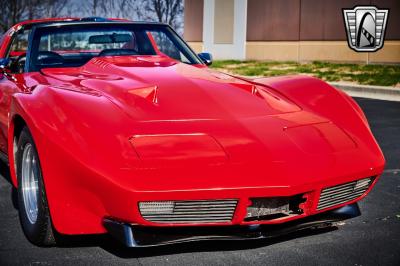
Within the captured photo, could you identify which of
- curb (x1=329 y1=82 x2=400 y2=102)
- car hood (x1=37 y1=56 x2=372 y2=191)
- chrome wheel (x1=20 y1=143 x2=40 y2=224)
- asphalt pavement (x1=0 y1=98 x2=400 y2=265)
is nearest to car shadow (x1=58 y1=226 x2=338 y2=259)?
asphalt pavement (x1=0 y1=98 x2=400 y2=265)

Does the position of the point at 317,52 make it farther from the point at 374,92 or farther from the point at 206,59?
the point at 206,59

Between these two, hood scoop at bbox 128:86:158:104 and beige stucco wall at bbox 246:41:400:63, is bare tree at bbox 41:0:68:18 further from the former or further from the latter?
hood scoop at bbox 128:86:158:104

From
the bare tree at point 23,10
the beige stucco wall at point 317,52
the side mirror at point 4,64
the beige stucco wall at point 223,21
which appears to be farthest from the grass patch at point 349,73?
the bare tree at point 23,10

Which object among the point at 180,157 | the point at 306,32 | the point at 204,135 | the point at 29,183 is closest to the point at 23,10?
the point at 306,32

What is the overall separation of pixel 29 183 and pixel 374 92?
1098 centimetres

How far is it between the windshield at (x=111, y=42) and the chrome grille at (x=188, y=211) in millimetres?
1939

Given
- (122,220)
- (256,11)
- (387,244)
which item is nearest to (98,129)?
(122,220)

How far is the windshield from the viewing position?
4.69m

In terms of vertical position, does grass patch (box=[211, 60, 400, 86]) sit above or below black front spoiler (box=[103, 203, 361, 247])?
below

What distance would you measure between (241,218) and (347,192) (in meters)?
0.71

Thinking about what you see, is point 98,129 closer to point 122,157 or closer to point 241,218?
point 122,157

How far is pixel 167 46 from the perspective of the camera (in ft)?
17.3

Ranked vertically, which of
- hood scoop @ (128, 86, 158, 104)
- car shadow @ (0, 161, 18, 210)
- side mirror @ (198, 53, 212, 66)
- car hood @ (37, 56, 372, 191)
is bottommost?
car shadow @ (0, 161, 18, 210)

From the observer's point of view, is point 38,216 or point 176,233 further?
point 38,216
